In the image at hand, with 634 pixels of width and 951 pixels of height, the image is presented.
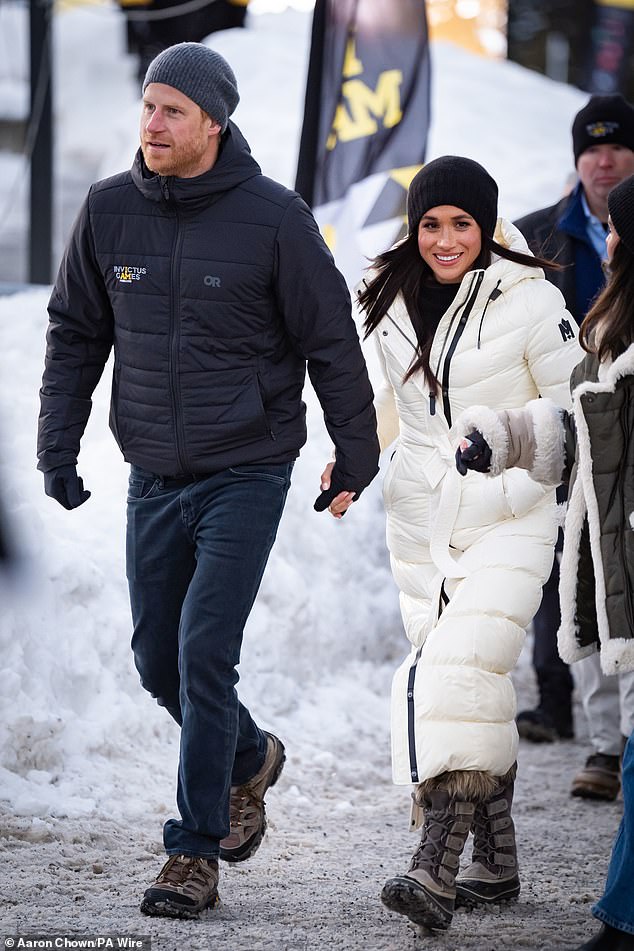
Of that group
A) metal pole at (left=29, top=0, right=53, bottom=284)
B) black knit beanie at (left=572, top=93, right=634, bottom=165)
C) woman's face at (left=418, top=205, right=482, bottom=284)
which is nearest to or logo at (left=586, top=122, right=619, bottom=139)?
black knit beanie at (left=572, top=93, right=634, bottom=165)

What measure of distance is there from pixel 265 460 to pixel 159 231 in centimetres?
78

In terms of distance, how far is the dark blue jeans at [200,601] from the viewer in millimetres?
4121

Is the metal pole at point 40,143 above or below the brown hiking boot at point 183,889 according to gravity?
above

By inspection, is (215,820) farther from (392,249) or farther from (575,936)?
(392,249)

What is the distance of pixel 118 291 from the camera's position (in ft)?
14.1

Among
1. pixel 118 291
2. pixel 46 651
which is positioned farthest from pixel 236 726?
pixel 46 651

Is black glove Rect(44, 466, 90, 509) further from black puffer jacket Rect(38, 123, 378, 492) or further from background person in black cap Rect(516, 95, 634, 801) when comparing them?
background person in black cap Rect(516, 95, 634, 801)

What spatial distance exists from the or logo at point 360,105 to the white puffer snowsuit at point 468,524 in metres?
3.71

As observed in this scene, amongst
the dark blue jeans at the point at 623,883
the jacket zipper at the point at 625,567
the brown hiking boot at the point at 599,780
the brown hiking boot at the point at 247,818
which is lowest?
the brown hiking boot at the point at 599,780

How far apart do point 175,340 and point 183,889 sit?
5.36ft

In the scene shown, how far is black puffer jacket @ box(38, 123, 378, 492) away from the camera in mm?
4199

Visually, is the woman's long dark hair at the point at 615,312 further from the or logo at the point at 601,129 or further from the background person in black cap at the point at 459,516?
the or logo at the point at 601,129

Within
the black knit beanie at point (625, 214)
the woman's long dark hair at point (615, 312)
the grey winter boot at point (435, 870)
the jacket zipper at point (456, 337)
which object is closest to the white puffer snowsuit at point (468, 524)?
the jacket zipper at point (456, 337)

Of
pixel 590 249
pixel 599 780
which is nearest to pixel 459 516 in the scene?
pixel 599 780
